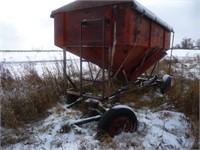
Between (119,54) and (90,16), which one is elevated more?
(90,16)

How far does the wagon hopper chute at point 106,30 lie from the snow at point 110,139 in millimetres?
721

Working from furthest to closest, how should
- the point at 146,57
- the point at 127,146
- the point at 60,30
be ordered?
the point at 146,57 → the point at 60,30 → the point at 127,146

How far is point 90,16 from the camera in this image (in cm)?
394

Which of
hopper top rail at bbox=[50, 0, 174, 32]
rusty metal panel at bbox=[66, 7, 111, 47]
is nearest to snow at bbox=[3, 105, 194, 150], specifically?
rusty metal panel at bbox=[66, 7, 111, 47]

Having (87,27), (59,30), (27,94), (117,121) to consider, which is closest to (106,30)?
(87,27)

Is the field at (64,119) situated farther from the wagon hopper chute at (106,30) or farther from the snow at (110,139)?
the wagon hopper chute at (106,30)

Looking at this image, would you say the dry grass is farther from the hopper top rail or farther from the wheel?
the hopper top rail

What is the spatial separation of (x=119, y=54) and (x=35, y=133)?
1967mm

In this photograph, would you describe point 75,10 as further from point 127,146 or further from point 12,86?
point 127,146

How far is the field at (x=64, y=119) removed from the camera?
10.2 feet

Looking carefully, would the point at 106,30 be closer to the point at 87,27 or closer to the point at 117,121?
the point at 87,27

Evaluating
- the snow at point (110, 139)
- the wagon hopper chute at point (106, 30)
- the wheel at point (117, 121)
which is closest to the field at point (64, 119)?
the snow at point (110, 139)

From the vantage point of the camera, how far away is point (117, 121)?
3354 mm

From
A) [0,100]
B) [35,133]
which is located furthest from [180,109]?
[0,100]
